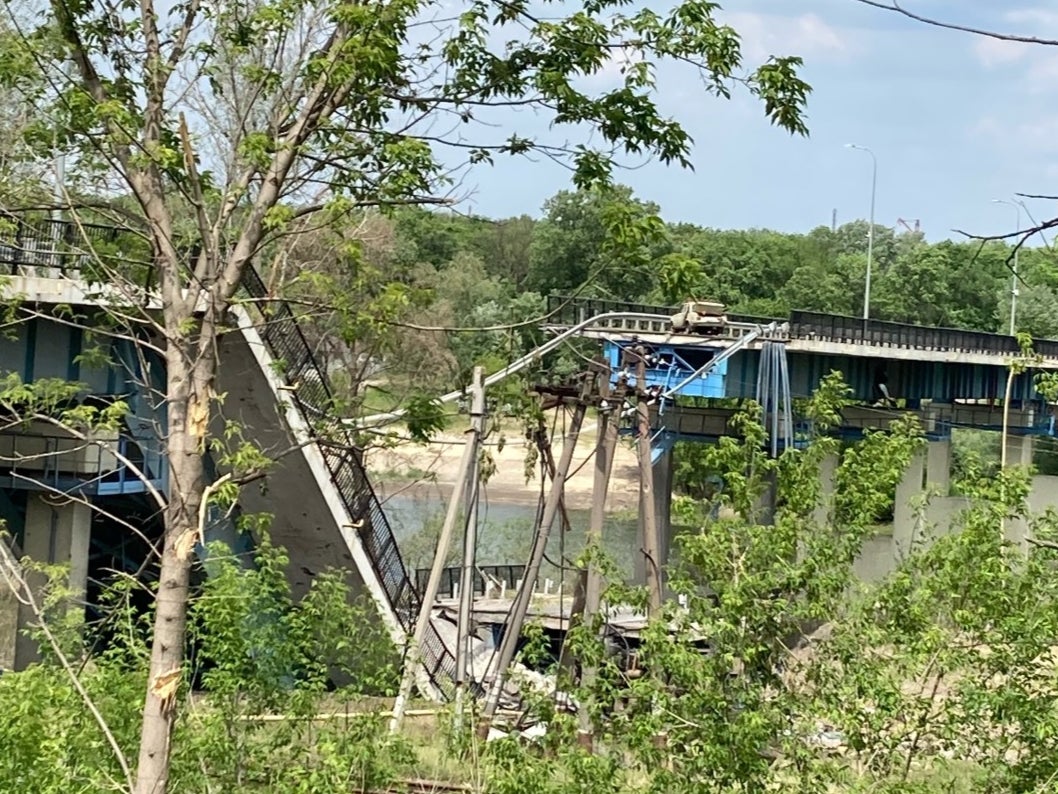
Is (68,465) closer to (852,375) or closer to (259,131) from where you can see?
(259,131)

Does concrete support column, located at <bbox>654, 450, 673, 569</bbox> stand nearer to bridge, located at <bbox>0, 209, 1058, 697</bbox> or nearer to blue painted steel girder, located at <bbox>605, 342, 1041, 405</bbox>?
blue painted steel girder, located at <bbox>605, 342, 1041, 405</bbox>

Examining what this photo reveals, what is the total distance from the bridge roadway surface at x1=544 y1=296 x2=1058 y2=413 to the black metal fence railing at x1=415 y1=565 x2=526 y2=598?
6.01 m

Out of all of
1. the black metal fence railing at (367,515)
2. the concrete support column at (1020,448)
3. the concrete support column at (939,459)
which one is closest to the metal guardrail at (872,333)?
the concrete support column at (939,459)

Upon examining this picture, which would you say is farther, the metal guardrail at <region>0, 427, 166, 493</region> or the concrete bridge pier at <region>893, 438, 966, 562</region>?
the concrete bridge pier at <region>893, 438, 966, 562</region>

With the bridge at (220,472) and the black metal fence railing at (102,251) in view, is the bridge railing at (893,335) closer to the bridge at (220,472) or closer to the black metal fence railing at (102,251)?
the bridge at (220,472)

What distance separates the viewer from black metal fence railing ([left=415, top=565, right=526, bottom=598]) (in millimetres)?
29719

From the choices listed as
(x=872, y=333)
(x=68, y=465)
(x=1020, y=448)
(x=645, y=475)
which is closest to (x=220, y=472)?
(x=68, y=465)

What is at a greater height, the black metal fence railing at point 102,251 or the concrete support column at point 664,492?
the black metal fence railing at point 102,251

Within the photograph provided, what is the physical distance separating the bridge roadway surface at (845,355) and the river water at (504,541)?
4.22m

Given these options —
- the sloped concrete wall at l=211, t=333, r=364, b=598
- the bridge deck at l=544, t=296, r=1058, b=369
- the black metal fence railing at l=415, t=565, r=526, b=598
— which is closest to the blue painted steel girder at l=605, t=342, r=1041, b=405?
the bridge deck at l=544, t=296, r=1058, b=369

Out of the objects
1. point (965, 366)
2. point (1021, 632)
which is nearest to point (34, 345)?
point (1021, 632)

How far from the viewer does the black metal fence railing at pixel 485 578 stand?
97.5 feet

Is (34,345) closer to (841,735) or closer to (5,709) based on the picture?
(5,709)

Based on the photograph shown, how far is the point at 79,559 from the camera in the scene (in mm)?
22125
